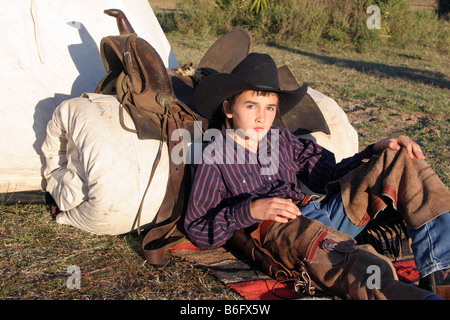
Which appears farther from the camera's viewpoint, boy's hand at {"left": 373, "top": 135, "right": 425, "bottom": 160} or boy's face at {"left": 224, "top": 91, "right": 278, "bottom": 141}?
boy's face at {"left": 224, "top": 91, "right": 278, "bottom": 141}

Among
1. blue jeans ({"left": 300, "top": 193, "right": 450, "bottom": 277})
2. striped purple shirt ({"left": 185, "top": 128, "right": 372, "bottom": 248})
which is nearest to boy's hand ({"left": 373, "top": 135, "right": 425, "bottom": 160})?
striped purple shirt ({"left": 185, "top": 128, "right": 372, "bottom": 248})

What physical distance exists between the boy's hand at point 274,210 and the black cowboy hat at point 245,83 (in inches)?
25.4

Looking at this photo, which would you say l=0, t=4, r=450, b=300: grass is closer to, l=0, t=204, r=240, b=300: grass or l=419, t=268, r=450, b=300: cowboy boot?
l=0, t=204, r=240, b=300: grass

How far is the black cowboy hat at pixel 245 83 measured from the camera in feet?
8.44

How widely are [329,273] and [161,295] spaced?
85 centimetres

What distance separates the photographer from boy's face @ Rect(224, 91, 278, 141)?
8.53 ft

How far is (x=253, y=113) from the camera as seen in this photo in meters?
2.61

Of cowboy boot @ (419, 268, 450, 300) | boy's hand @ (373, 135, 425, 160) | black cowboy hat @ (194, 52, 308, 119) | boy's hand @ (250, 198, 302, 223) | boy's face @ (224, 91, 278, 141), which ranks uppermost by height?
black cowboy hat @ (194, 52, 308, 119)

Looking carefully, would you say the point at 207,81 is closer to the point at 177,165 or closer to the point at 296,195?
the point at 177,165

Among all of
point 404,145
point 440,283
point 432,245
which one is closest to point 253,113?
point 404,145

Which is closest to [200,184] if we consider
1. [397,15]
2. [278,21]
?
[278,21]

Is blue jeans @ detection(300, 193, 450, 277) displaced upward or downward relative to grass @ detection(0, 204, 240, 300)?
upward

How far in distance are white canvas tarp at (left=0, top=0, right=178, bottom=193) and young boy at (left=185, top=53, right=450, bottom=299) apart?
1171mm
